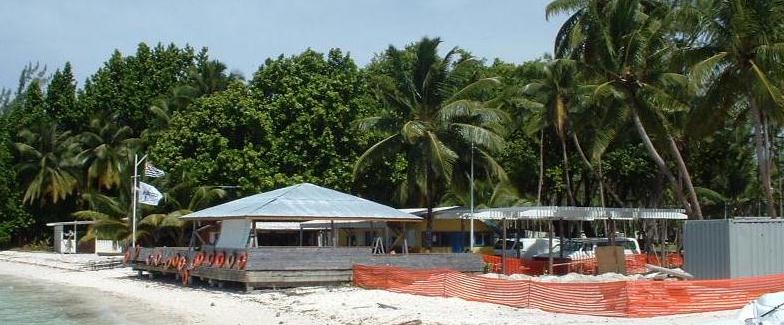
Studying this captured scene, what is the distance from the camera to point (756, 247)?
2228cm

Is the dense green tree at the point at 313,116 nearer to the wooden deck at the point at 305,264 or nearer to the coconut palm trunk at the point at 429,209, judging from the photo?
the coconut palm trunk at the point at 429,209

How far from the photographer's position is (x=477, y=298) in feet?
70.6

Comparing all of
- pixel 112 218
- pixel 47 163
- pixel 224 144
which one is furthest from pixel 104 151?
pixel 224 144

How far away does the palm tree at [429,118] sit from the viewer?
3681 centimetres

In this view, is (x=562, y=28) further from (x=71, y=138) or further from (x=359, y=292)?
(x=71, y=138)

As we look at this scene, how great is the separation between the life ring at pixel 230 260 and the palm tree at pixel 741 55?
52.5 ft

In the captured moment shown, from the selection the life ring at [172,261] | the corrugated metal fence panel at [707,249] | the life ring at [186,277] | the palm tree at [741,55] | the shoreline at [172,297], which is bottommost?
the shoreline at [172,297]

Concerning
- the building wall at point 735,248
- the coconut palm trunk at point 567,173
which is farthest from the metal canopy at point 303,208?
the coconut palm trunk at point 567,173

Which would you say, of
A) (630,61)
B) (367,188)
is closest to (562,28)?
(630,61)

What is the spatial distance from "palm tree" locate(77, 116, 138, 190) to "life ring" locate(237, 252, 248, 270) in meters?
33.8

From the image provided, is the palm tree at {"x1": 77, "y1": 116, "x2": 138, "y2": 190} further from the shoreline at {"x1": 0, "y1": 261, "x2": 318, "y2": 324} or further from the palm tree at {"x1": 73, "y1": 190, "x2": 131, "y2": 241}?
the shoreline at {"x1": 0, "y1": 261, "x2": 318, "y2": 324}

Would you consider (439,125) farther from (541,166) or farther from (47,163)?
(47,163)

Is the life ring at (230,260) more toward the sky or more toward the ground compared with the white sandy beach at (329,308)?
more toward the sky

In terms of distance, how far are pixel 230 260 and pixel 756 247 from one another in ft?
51.6
